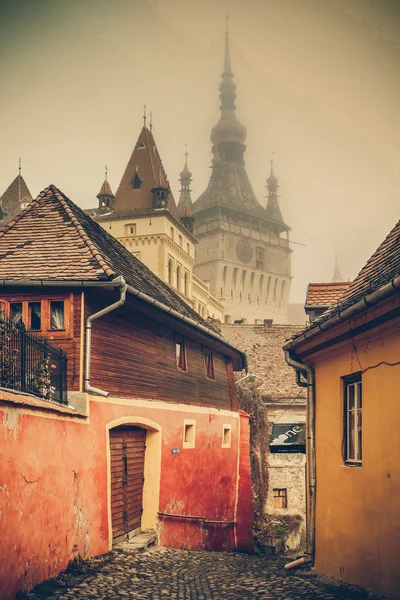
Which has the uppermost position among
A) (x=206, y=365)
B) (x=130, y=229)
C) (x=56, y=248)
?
(x=130, y=229)

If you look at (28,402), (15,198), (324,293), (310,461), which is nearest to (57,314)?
(28,402)

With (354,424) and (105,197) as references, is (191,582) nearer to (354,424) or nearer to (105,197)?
(354,424)

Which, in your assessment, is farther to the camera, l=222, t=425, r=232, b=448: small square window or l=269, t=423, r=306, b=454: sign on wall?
l=269, t=423, r=306, b=454: sign on wall

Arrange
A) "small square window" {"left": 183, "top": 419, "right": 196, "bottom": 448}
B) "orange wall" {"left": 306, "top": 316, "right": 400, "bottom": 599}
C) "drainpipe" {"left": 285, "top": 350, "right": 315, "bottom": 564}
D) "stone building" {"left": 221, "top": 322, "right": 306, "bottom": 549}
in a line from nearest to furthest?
"orange wall" {"left": 306, "top": 316, "right": 400, "bottom": 599} < "drainpipe" {"left": 285, "top": 350, "right": 315, "bottom": 564} < "small square window" {"left": 183, "top": 419, "right": 196, "bottom": 448} < "stone building" {"left": 221, "top": 322, "right": 306, "bottom": 549}

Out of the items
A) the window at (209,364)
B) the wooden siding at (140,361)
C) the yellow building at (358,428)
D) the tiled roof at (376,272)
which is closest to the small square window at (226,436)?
the window at (209,364)

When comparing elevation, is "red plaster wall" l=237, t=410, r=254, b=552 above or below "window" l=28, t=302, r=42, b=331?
below

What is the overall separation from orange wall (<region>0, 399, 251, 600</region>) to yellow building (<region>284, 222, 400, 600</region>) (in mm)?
3694

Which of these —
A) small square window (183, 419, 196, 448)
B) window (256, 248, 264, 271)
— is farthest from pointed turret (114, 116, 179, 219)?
small square window (183, 419, 196, 448)

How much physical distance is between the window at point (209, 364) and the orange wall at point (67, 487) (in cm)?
215

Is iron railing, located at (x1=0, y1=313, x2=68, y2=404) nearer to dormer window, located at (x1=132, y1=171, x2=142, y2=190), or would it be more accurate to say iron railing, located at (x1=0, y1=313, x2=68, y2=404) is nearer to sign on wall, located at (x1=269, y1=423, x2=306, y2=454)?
sign on wall, located at (x1=269, y1=423, x2=306, y2=454)

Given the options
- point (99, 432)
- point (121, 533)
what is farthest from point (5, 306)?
point (121, 533)

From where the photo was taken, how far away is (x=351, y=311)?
9.89 m

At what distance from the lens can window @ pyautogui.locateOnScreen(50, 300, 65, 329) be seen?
44.9 feet

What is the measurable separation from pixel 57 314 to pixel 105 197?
51433 millimetres
